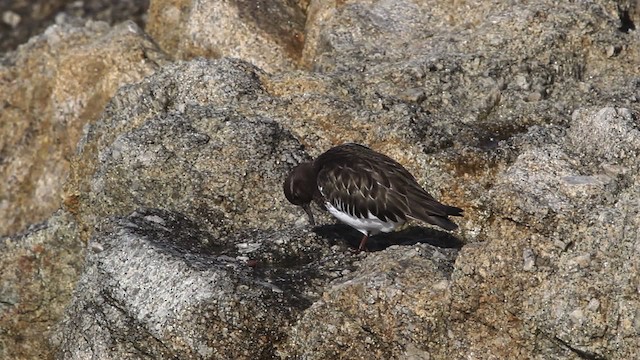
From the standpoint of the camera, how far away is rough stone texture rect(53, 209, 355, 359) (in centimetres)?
1042

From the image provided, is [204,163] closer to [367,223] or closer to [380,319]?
[367,223]

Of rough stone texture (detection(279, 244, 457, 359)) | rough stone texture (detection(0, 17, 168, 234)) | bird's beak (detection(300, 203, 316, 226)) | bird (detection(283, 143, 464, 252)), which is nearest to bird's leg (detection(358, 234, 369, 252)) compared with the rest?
bird (detection(283, 143, 464, 252))

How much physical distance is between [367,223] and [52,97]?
23.2 feet

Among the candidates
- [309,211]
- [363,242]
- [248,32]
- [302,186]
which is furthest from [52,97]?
[363,242]

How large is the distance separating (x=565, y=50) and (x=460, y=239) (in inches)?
144

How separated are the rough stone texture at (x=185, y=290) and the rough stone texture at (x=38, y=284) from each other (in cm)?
178

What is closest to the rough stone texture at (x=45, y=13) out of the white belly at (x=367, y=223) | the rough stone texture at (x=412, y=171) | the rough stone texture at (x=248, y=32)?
the rough stone texture at (x=248, y=32)

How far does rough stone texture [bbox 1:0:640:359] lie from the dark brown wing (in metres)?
0.45

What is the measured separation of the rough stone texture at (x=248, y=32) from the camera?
15.7m

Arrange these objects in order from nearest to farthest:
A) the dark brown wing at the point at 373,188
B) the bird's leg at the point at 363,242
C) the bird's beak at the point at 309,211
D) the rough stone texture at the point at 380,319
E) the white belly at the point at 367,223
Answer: the rough stone texture at the point at 380,319
the dark brown wing at the point at 373,188
the white belly at the point at 367,223
the bird's leg at the point at 363,242
the bird's beak at the point at 309,211

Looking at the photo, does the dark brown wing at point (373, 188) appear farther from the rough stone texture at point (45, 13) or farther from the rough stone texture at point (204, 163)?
the rough stone texture at point (45, 13)

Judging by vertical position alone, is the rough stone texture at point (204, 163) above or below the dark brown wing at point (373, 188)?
below

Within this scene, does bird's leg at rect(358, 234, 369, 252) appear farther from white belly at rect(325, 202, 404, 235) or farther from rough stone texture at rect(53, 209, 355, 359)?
rough stone texture at rect(53, 209, 355, 359)

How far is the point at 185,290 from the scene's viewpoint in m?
→ 10.7
